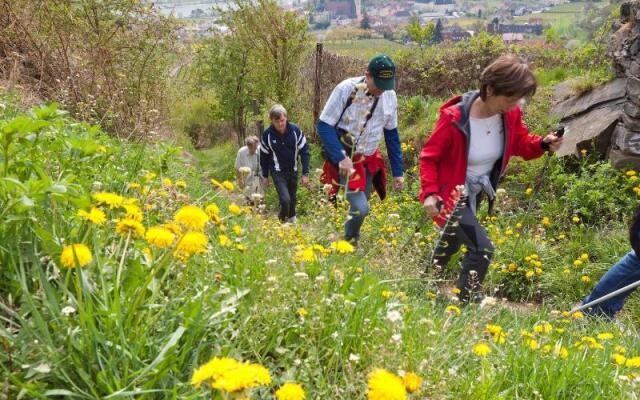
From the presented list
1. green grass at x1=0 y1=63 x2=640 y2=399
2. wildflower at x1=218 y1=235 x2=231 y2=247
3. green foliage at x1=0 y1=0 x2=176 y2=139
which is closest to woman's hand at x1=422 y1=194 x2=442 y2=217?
green grass at x1=0 y1=63 x2=640 y2=399

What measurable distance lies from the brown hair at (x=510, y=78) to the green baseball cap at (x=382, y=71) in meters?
0.94

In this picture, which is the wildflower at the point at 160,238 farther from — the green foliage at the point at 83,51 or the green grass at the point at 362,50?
the green grass at the point at 362,50

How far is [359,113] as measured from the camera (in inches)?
160

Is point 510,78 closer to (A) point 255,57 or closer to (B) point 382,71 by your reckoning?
(B) point 382,71

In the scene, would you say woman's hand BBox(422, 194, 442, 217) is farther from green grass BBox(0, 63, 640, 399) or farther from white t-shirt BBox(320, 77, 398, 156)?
white t-shirt BBox(320, 77, 398, 156)

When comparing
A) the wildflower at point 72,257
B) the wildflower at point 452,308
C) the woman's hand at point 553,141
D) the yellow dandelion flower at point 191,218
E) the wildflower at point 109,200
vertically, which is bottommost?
the wildflower at point 452,308

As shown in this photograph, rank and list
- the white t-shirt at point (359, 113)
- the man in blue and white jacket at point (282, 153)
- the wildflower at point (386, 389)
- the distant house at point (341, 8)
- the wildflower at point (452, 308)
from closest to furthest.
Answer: the wildflower at point (386, 389) → the wildflower at point (452, 308) → the white t-shirt at point (359, 113) → the man in blue and white jacket at point (282, 153) → the distant house at point (341, 8)

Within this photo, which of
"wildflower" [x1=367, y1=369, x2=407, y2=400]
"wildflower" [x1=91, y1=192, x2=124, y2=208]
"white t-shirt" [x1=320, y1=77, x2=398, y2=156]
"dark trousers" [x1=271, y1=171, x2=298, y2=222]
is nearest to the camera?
"wildflower" [x1=367, y1=369, x2=407, y2=400]

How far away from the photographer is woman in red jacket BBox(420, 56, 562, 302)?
10.6ft

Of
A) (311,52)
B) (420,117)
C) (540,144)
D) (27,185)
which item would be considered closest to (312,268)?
(27,185)

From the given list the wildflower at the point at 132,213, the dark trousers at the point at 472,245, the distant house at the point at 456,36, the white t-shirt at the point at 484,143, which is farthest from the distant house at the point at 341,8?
the wildflower at the point at 132,213

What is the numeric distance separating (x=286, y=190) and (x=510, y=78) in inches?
151

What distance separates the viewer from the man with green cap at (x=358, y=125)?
12.8ft

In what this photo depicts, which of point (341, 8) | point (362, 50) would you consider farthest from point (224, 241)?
point (341, 8)
